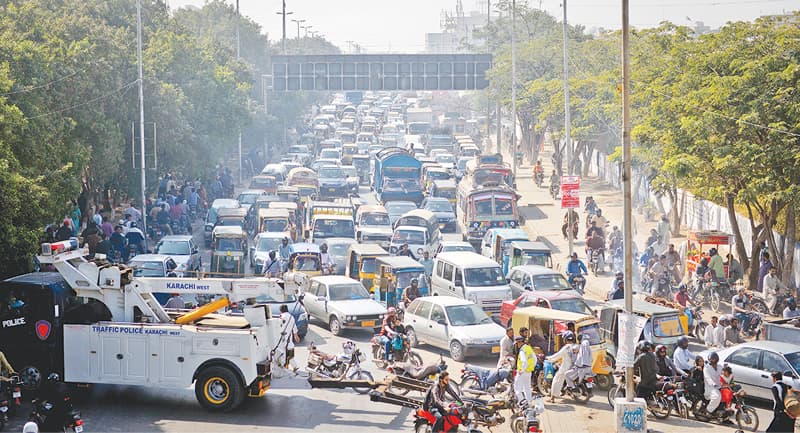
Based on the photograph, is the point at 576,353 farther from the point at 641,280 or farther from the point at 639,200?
the point at 639,200

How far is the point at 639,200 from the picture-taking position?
5409cm

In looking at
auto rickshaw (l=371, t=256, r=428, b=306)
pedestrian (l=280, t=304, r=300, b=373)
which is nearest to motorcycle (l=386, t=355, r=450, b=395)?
pedestrian (l=280, t=304, r=300, b=373)

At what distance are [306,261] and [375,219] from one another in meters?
9.53

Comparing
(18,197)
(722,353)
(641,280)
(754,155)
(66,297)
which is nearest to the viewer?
(66,297)

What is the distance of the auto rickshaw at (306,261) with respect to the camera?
32.7 metres

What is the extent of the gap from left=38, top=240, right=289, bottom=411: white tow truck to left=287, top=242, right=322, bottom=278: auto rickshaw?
12174 millimetres

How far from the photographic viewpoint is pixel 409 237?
127ft

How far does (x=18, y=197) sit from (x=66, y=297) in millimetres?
4336

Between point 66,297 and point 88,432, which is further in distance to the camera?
point 66,297

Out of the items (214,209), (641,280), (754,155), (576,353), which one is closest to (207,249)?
(214,209)

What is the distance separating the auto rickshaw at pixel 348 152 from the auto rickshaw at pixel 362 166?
1.47 meters

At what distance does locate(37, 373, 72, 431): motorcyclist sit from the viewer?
16.8 meters

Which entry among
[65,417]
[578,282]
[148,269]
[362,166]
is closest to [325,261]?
[148,269]

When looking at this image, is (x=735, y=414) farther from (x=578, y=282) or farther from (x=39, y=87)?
(x=39, y=87)
